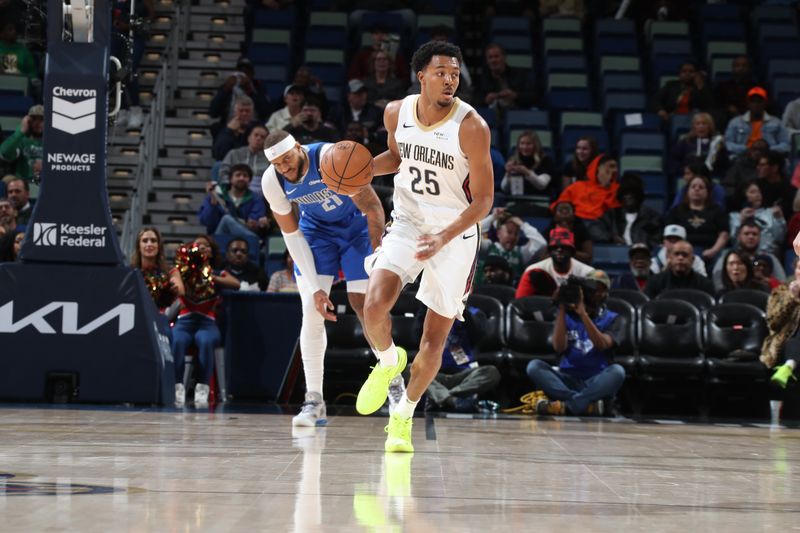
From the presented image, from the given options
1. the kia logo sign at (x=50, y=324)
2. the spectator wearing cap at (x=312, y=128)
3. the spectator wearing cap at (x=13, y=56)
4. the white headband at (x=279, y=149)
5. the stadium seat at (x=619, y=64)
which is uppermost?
the stadium seat at (x=619, y=64)

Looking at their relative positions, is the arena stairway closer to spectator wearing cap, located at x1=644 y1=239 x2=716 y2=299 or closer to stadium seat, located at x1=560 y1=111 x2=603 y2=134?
stadium seat, located at x1=560 y1=111 x2=603 y2=134

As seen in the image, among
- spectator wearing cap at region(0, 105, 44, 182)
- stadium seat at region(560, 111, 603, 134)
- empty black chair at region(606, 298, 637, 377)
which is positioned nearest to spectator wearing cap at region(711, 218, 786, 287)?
empty black chair at region(606, 298, 637, 377)

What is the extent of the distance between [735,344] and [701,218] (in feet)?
7.10

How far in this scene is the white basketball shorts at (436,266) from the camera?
532 centimetres

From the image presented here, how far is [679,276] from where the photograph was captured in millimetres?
10141

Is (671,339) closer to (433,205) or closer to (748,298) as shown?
(748,298)

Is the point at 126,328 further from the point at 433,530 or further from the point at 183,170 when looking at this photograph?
the point at 183,170

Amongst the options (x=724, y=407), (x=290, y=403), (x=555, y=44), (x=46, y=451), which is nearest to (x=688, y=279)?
(x=724, y=407)

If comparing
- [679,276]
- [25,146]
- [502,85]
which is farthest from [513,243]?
[25,146]

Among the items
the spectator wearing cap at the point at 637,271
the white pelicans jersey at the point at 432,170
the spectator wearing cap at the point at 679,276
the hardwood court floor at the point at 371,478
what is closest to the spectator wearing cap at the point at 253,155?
the spectator wearing cap at the point at 637,271

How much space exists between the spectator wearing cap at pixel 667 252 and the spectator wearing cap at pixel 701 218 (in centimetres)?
31

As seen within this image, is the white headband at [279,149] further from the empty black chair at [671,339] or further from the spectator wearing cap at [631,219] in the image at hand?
the spectator wearing cap at [631,219]

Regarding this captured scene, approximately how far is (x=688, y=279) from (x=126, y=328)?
515 cm

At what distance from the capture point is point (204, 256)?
30.2ft
